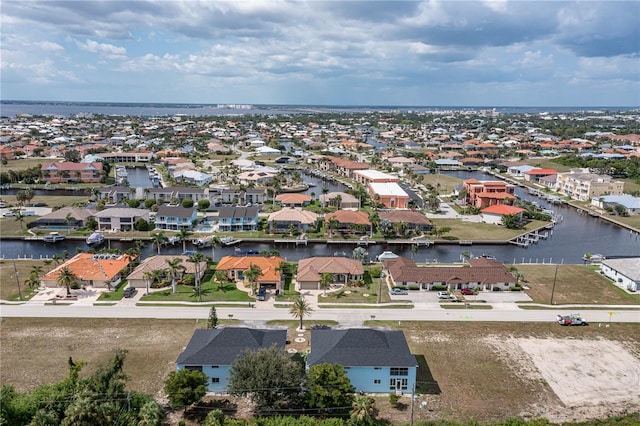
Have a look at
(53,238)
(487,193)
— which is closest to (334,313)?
(53,238)

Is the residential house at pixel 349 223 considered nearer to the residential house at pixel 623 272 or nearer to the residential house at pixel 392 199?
the residential house at pixel 392 199

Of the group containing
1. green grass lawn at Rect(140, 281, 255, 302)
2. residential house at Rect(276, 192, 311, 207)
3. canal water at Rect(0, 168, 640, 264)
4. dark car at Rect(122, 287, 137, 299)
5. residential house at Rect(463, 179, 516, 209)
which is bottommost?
canal water at Rect(0, 168, 640, 264)

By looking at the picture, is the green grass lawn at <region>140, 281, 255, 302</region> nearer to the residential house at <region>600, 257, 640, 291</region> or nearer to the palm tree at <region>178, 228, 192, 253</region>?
the palm tree at <region>178, 228, 192, 253</region>

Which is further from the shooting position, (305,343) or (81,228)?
(81,228)

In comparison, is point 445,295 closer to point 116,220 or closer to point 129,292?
point 129,292

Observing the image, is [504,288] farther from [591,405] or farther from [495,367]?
[591,405]

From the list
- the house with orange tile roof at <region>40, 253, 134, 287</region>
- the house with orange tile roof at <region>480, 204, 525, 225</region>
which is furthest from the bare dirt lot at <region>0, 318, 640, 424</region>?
the house with orange tile roof at <region>480, 204, 525, 225</region>

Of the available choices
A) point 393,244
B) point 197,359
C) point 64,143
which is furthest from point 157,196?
point 64,143
